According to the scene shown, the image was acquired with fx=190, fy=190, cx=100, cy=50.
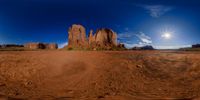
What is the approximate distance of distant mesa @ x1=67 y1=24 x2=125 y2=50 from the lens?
52750mm

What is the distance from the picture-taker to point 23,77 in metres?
13.5

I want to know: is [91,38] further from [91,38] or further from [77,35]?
[77,35]

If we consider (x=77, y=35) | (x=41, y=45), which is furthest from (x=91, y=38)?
(x=41, y=45)

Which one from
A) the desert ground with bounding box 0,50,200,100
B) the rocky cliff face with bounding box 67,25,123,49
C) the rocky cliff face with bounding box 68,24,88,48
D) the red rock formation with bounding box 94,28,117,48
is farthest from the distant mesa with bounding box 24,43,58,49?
the desert ground with bounding box 0,50,200,100

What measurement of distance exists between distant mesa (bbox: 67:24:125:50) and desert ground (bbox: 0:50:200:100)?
33.4 metres

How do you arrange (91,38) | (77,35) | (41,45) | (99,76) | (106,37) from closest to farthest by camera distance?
(99,76) < (106,37) < (91,38) < (77,35) < (41,45)

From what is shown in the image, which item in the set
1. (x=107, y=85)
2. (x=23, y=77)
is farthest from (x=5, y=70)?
(x=107, y=85)

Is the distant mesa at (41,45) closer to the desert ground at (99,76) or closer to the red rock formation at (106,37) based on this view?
the red rock formation at (106,37)

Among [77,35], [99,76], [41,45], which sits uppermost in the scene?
[77,35]

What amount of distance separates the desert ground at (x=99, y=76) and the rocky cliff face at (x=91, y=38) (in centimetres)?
3365

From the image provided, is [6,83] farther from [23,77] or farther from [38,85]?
[38,85]

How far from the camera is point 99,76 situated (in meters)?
13.0

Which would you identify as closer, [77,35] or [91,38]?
[91,38]

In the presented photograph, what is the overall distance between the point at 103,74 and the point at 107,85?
1.91 m
